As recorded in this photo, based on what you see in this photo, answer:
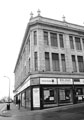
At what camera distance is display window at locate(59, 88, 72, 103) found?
22.4 meters

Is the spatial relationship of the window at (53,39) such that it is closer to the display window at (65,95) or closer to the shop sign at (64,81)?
the shop sign at (64,81)

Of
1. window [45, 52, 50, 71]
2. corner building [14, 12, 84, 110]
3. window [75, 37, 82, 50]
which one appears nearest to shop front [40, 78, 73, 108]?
corner building [14, 12, 84, 110]

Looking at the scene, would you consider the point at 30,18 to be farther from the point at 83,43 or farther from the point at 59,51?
the point at 83,43

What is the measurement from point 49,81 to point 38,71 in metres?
2.50

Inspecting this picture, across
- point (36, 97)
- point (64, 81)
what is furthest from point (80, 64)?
point (36, 97)

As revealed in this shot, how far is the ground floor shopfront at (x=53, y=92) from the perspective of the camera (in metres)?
20.7

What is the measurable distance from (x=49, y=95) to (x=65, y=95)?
3.14m

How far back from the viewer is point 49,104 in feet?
69.5

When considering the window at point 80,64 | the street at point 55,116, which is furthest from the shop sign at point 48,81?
the window at point 80,64

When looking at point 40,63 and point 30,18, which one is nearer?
point 40,63

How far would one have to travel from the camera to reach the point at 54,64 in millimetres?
24016

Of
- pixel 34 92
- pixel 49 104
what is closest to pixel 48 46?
pixel 34 92

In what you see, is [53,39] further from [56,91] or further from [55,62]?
[56,91]

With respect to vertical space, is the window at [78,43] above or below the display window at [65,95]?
above
